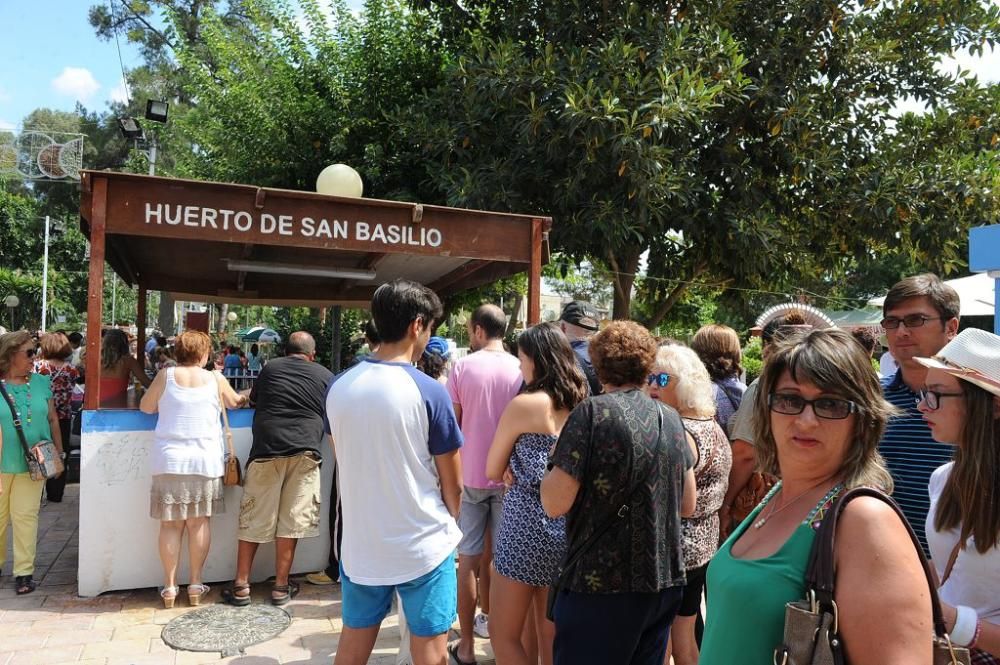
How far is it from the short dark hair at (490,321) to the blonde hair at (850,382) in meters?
2.53

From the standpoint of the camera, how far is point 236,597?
14.8 ft

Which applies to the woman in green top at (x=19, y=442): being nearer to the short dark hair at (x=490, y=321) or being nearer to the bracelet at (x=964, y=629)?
the short dark hair at (x=490, y=321)

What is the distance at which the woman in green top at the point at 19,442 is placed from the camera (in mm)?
4633

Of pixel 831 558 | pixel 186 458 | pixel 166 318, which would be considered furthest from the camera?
pixel 166 318

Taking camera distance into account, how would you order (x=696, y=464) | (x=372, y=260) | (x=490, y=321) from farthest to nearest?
(x=372, y=260)
(x=490, y=321)
(x=696, y=464)

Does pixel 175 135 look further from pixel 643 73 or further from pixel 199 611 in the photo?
pixel 199 611

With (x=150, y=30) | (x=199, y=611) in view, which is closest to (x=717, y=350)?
(x=199, y=611)

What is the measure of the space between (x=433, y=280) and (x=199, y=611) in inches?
171

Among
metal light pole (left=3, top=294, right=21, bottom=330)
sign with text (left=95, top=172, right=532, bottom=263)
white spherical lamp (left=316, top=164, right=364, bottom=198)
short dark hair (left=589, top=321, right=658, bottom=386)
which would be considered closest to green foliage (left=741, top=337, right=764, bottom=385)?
sign with text (left=95, top=172, right=532, bottom=263)

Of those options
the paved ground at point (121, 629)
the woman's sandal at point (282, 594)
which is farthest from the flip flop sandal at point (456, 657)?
the woman's sandal at point (282, 594)

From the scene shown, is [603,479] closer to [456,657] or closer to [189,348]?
[456,657]

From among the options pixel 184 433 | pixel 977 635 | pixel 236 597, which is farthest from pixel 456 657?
pixel 977 635

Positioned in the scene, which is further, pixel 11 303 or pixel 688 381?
pixel 11 303

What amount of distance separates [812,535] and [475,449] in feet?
8.52
